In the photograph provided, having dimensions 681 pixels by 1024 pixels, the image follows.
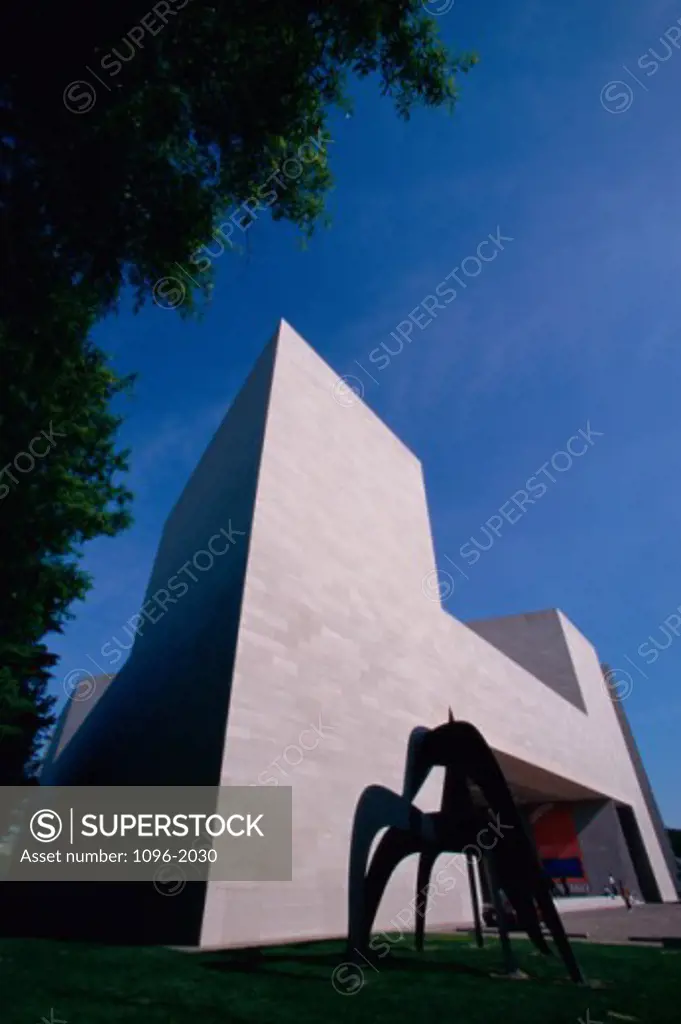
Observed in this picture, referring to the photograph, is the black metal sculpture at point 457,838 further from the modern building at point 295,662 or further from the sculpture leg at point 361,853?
the modern building at point 295,662

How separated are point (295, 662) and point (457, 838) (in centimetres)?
506

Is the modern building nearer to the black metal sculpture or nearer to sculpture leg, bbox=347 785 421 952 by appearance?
sculpture leg, bbox=347 785 421 952

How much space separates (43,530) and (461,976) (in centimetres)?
866

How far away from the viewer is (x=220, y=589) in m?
11.4

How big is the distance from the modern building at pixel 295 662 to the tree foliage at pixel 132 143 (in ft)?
13.5

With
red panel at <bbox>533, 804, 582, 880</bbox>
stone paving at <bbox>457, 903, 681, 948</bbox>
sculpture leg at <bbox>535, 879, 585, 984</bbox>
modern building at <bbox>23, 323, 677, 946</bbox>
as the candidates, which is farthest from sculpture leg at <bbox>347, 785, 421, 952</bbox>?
red panel at <bbox>533, 804, 582, 880</bbox>

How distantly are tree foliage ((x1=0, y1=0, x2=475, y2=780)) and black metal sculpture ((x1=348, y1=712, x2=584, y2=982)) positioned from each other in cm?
686

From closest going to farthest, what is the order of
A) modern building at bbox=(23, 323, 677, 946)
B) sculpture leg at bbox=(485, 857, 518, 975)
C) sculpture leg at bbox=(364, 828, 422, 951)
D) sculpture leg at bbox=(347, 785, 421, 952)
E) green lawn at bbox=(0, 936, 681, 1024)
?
green lawn at bbox=(0, 936, 681, 1024) < sculpture leg at bbox=(485, 857, 518, 975) < sculpture leg at bbox=(347, 785, 421, 952) < sculpture leg at bbox=(364, 828, 422, 951) < modern building at bbox=(23, 323, 677, 946)

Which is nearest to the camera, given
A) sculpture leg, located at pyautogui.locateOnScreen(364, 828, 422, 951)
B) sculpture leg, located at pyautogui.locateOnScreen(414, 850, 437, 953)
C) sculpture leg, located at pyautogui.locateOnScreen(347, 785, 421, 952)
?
sculpture leg, located at pyautogui.locateOnScreen(347, 785, 421, 952)

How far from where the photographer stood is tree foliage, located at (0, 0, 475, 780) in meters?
6.07

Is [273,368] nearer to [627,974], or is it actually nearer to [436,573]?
[436,573]

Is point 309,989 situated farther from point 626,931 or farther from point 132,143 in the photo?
point 626,931

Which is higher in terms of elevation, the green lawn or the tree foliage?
the tree foliage

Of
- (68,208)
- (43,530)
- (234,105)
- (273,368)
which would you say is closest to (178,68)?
(234,105)
